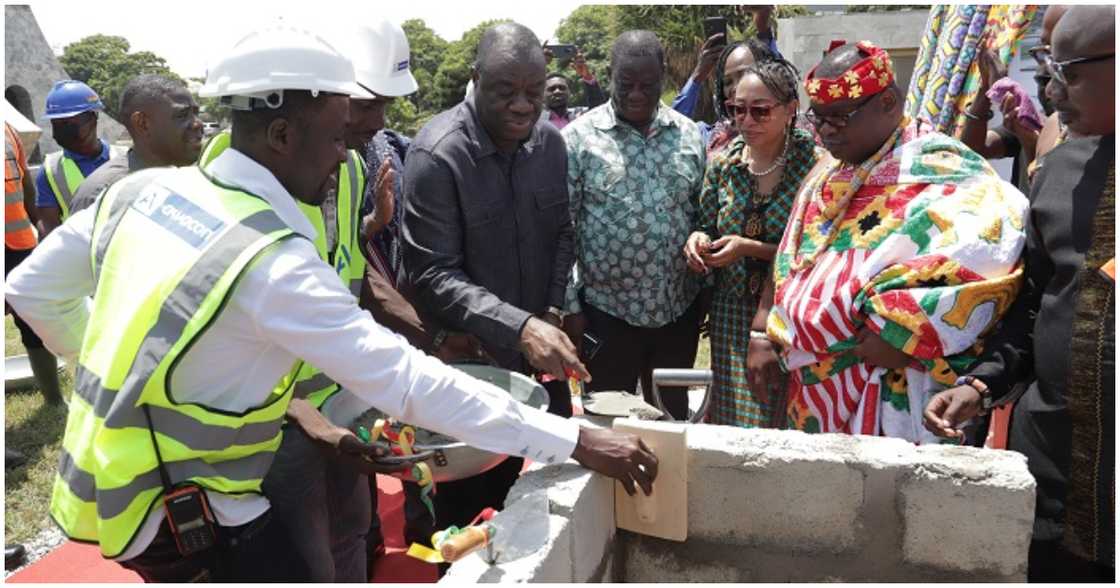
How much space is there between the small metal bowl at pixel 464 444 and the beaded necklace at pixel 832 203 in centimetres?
90

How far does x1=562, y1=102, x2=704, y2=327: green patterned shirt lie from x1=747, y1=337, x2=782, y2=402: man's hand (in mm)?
597

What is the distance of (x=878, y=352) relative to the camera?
2.46 metres

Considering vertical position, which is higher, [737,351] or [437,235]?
[437,235]

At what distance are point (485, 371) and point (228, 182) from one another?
3.33ft

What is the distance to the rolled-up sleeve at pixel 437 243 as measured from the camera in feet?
9.45

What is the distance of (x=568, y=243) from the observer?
10.8 feet

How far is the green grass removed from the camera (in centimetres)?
402

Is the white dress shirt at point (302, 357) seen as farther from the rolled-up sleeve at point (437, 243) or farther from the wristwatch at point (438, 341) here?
the wristwatch at point (438, 341)

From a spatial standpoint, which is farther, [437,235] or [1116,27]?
[437,235]

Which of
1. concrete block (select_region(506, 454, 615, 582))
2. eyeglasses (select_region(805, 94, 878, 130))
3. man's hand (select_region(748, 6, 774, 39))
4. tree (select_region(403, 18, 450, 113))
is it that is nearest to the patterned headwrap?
eyeglasses (select_region(805, 94, 878, 130))

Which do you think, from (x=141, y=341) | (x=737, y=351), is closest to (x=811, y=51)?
(x=737, y=351)

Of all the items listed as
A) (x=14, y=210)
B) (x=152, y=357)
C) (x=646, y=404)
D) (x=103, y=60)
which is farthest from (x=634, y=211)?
(x=103, y=60)

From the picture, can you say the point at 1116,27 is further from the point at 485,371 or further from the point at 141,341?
the point at 141,341

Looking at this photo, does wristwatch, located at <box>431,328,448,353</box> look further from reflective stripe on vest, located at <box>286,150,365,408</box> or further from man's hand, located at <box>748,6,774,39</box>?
man's hand, located at <box>748,6,774,39</box>
